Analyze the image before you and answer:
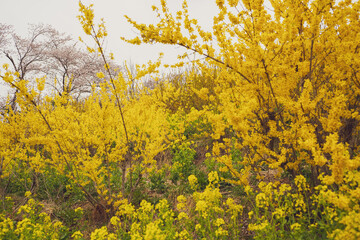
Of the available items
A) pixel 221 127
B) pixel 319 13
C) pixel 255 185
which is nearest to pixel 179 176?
pixel 255 185

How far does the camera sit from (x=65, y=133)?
8.35 ft

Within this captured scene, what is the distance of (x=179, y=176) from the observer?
3.96 meters

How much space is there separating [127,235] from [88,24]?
238 cm

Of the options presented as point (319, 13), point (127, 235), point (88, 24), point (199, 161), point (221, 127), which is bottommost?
point (127, 235)

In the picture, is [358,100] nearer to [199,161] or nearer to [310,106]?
[310,106]

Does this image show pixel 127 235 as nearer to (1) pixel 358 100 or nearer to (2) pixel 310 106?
(2) pixel 310 106

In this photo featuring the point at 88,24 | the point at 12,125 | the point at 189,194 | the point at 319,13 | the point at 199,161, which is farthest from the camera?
the point at 12,125

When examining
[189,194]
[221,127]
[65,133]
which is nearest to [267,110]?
[221,127]

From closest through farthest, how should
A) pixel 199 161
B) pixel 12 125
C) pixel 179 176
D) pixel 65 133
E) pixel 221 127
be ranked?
pixel 221 127, pixel 65 133, pixel 179 176, pixel 199 161, pixel 12 125

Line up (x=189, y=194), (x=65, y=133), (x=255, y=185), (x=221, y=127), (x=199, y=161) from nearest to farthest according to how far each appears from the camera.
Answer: (x=221, y=127) → (x=65, y=133) → (x=255, y=185) → (x=189, y=194) → (x=199, y=161)

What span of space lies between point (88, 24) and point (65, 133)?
1.31 metres

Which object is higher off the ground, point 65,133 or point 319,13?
point 319,13

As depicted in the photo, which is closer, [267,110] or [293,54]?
[293,54]

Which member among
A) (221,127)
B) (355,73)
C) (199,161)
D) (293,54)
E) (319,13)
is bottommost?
(199,161)
